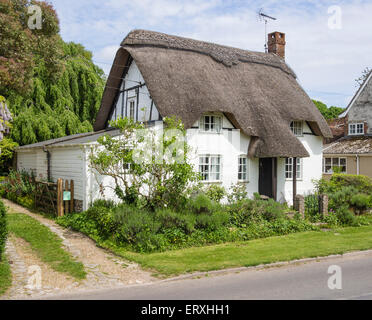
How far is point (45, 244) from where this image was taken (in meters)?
11.2

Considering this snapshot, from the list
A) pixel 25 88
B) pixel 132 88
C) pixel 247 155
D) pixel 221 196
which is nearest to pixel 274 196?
pixel 247 155

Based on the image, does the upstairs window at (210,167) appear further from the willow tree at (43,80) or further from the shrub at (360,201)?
the willow tree at (43,80)

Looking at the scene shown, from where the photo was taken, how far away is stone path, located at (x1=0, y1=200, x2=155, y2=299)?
7637 millimetres

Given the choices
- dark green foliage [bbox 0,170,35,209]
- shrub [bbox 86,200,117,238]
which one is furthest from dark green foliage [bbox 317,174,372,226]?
dark green foliage [bbox 0,170,35,209]

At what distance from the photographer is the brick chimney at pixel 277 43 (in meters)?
25.0

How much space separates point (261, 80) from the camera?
21.1m

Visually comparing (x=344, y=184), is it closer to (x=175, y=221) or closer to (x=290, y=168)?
(x=290, y=168)

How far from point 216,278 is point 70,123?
770 inches

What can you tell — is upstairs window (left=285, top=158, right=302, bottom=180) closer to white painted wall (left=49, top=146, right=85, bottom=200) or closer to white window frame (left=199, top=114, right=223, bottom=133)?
white window frame (left=199, top=114, right=223, bottom=133)

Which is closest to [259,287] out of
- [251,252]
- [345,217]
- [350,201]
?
[251,252]

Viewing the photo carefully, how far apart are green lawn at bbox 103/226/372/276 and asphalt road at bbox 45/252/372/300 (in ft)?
1.79

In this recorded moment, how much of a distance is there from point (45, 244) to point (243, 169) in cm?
1056

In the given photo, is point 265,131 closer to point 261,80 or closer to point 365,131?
point 261,80

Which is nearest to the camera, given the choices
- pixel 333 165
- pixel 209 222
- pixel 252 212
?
pixel 209 222
